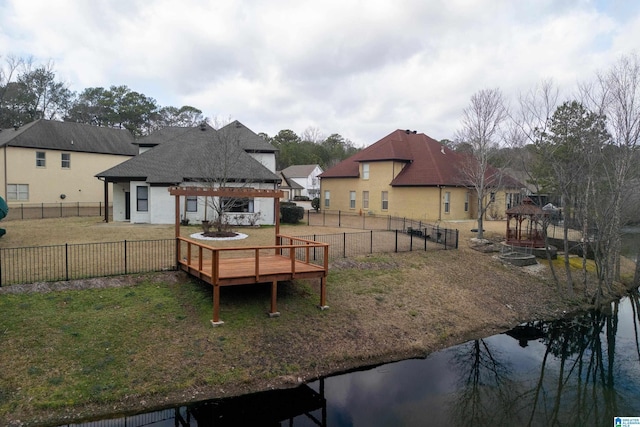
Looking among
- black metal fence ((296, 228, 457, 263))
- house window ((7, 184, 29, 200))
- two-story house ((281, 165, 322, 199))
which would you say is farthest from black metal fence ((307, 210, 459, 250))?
two-story house ((281, 165, 322, 199))

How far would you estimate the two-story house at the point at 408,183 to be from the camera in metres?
29.5

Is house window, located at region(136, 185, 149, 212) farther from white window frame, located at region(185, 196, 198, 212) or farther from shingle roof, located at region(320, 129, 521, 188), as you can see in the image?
shingle roof, located at region(320, 129, 521, 188)

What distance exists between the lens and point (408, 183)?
30.2 meters

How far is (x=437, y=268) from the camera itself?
1650cm

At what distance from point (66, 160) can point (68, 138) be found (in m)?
1.90

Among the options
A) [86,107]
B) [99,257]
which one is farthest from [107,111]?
[99,257]

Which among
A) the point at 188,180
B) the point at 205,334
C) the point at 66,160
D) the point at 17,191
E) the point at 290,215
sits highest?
the point at 66,160

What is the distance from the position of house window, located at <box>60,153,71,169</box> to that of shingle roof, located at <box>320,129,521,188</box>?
21.0 meters

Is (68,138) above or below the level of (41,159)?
above

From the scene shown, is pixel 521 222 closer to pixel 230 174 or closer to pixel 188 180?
pixel 230 174

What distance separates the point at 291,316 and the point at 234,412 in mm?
3409

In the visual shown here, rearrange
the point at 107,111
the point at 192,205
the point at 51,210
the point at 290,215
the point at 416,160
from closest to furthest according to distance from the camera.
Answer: the point at 192,205 < the point at 290,215 < the point at 51,210 < the point at 416,160 < the point at 107,111

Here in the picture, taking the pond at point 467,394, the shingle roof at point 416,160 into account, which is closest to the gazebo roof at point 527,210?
the pond at point 467,394

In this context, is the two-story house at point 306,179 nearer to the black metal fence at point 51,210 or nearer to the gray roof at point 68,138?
the gray roof at point 68,138
